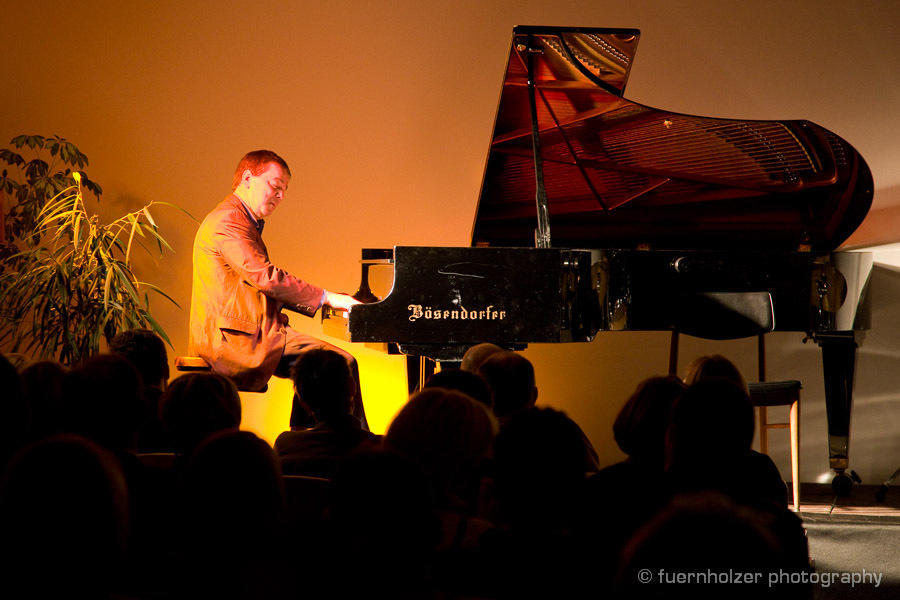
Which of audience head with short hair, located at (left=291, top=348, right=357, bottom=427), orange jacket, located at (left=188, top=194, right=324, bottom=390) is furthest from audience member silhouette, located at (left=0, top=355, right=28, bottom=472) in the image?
orange jacket, located at (left=188, top=194, right=324, bottom=390)

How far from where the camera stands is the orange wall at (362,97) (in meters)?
5.50

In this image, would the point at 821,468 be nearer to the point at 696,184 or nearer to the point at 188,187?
the point at 696,184

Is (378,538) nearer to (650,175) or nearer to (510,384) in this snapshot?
(510,384)

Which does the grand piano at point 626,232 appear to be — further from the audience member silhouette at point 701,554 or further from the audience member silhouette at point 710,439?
the audience member silhouette at point 701,554

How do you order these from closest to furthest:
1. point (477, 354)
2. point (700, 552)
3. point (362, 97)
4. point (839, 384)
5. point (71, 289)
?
1. point (700, 552)
2. point (477, 354)
3. point (839, 384)
4. point (71, 289)
5. point (362, 97)

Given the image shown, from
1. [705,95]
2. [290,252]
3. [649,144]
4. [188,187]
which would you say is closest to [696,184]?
[649,144]

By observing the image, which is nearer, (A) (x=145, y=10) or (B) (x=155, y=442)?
(B) (x=155, y=442)

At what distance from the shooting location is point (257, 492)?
4.50 ft

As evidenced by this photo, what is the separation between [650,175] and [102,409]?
10.5ft

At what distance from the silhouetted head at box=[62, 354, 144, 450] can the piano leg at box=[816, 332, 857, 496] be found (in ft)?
10.6

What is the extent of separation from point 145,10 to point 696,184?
3633mm

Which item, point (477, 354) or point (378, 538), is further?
point (477, 354)

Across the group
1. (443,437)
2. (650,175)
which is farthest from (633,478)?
(650,175)

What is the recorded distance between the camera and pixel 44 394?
7.38ft
